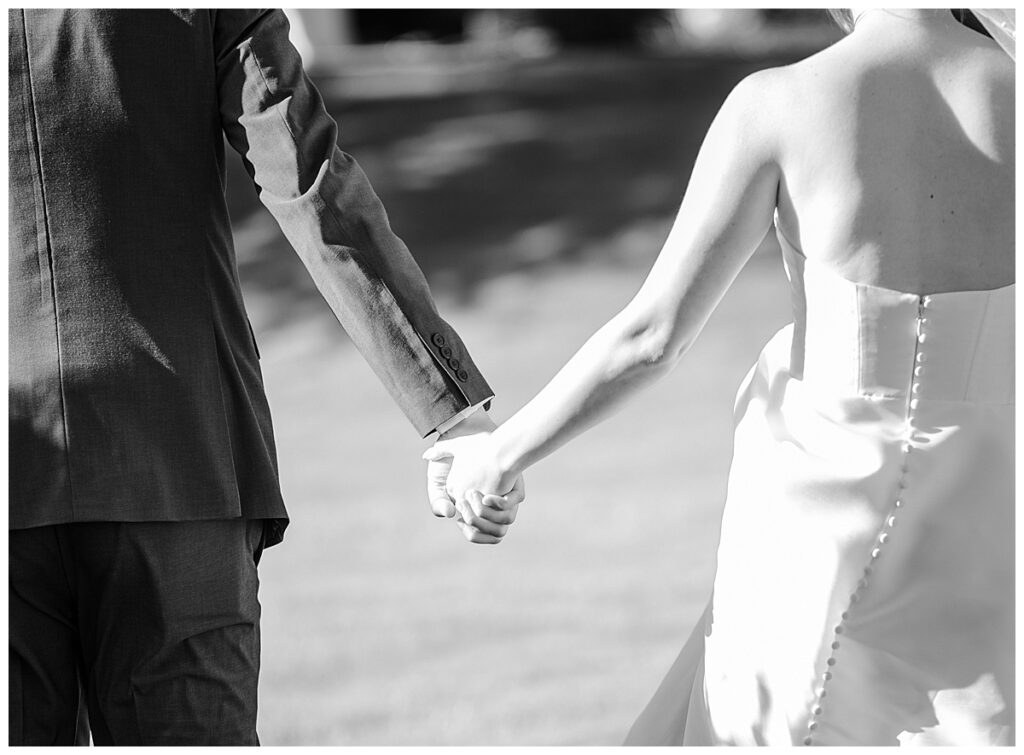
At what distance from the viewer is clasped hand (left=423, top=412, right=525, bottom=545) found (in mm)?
2465

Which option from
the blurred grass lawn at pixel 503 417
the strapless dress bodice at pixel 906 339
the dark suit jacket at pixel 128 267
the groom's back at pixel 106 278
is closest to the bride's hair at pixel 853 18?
the strapless dress bodice at pixel 906 339

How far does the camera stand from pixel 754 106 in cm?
208

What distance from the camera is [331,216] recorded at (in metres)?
2.33

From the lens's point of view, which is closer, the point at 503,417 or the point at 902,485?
the point at 902,485

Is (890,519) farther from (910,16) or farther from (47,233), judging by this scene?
(47,233)

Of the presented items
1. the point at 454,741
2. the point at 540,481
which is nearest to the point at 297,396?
the point at 540,481

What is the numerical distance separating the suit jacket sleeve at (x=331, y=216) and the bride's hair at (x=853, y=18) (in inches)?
29.7

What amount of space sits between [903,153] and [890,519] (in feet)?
1.73

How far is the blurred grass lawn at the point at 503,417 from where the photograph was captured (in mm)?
A: 5090

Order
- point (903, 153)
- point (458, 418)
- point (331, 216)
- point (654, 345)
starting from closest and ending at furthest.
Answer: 1. point (903, 153)
2. point (654, 345)
3. point (331, 216)
4. point (458, 418)

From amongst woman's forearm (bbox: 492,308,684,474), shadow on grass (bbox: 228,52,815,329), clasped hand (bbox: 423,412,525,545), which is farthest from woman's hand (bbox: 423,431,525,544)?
shadow on grass (bbox: 228,52,815,329)

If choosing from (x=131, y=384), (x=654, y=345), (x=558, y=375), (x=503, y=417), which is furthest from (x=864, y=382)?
(x=503, y=417)

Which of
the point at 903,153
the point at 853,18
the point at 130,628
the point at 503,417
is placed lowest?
the point at 503,417

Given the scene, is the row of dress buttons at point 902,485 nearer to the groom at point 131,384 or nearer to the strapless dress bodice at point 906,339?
the strapless dress bodice at point 906,339
